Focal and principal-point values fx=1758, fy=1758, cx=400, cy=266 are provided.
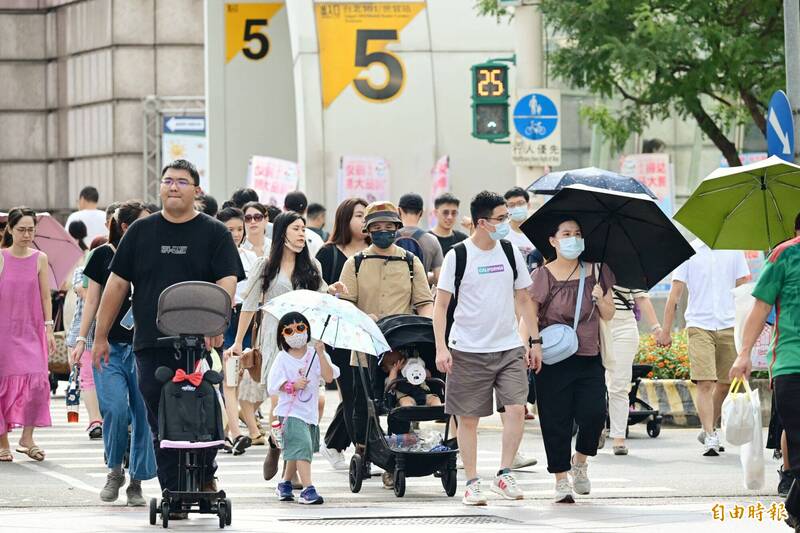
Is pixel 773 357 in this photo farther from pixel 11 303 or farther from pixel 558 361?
pixel 11 303

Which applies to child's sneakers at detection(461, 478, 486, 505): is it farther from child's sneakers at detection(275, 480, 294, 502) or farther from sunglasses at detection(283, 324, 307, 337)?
sunglasses at detection(283, 324, 307, 337)

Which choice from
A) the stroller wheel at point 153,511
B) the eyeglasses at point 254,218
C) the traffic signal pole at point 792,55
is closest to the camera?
the stroller wheel at point 153,511

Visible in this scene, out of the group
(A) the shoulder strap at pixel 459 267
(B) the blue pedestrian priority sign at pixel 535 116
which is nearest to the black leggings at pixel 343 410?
(A) the shoulder strap at pixel 459 267

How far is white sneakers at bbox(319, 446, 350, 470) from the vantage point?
514 inches

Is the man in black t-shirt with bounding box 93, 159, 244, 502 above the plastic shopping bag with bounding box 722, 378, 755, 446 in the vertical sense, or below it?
above

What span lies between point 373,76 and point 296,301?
1646 cm

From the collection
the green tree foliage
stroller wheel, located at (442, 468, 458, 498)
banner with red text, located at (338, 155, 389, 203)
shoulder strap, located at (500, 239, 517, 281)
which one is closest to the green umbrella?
shoulder strap, located at (500, 239, 517, 281)

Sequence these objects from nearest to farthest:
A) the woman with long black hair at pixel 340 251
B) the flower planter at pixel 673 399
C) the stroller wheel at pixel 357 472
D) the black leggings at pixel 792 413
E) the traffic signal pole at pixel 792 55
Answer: the black leggings at pixel 792 413, the stroller wheel at pixel 357 472, the woman with long black hair at pixel 340 251, the traffic signal pole at pixel 792 55, the flower planter at pixel 673 399

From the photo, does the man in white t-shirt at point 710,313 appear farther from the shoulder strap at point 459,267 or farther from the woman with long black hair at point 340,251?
the shoulder strap at point 459,267

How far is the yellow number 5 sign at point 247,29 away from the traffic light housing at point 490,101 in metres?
12.5

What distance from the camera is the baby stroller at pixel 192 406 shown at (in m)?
9.44

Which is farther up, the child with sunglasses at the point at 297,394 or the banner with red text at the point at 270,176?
the banner with red text at the point at 270,176

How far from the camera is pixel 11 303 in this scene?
47.3 ft

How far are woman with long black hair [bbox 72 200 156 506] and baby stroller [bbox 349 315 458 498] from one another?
1.52m
